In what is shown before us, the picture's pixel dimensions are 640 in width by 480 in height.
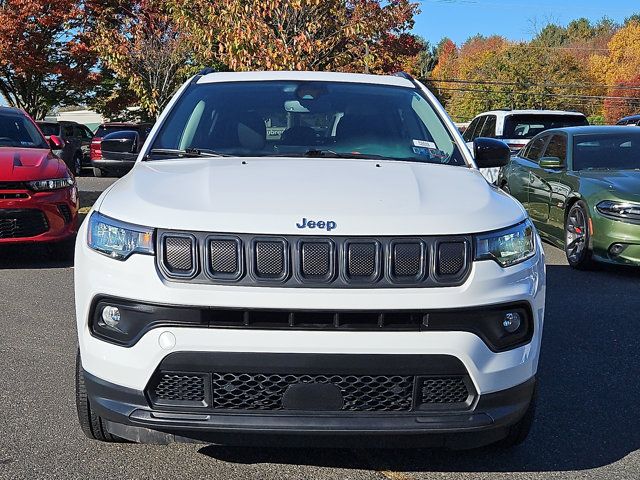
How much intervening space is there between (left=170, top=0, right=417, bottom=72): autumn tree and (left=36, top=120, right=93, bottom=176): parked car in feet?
23.1

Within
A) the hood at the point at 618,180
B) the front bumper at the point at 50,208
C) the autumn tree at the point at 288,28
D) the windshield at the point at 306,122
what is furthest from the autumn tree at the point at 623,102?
the windshield at the point at 306,122

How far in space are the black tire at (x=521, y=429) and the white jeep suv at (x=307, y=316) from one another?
7.5 inches

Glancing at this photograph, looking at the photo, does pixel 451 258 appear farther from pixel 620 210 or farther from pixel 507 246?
pixel 620 210

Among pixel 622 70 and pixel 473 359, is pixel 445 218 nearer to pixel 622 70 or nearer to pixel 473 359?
pixel 473 359

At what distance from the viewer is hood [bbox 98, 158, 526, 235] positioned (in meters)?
3.14

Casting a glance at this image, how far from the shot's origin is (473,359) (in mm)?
3121

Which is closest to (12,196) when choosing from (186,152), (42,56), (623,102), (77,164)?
(186,152)

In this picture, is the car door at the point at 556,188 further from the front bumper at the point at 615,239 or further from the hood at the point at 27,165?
the hood at the point at 27,165

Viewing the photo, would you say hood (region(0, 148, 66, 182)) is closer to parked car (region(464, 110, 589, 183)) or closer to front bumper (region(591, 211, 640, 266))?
front bumper (region(591, 211, 640, 266))

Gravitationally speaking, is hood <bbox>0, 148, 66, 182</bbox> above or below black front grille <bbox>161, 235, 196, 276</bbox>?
below

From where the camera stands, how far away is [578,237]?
8.90 metres

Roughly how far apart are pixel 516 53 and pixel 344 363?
72555 millimetres

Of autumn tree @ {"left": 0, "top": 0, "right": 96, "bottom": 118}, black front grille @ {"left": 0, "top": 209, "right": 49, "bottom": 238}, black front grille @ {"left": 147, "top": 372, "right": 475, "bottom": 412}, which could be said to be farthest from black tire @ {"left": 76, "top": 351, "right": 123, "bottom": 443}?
autumn tree @ {"left": 0, "top": 0, "right": 96, "bottom": 118}

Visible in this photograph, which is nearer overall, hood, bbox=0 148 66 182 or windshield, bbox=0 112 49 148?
hood, bbox=0 148 66 182
